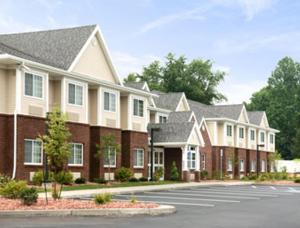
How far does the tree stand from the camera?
330ft

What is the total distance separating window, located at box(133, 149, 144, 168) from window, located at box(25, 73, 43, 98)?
11407 millimetres

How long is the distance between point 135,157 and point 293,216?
78.7ft

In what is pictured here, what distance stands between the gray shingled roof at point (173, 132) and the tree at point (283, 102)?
47852 millimetres

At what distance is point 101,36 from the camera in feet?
126

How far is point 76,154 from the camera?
116 ft

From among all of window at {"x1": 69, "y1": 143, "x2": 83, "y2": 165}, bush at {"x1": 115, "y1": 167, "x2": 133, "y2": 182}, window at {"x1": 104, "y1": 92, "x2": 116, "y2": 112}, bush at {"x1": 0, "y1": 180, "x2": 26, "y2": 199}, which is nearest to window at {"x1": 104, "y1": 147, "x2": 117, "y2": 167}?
bush at {"x1": 115, "y1": 167, "x2": 133, "y2": 182}

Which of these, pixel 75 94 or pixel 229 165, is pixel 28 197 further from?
pixel 229 165

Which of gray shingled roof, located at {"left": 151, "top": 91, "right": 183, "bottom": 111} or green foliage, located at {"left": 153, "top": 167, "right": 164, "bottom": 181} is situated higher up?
gray shingled roof, located at {"left": 151, "top": 91, "right": 183, "bottom": 111}

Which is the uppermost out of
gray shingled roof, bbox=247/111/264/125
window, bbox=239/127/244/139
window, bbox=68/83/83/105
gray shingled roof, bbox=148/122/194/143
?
gray shingled roof, bbox=247/111/264/125

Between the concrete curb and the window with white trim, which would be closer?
the concrete curb

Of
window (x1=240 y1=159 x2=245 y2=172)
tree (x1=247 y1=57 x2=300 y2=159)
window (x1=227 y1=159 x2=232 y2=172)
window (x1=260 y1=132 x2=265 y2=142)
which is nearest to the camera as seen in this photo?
window (x1=227 y1=159 x2=232 y2=172)

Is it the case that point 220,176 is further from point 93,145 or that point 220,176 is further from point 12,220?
point 12,220

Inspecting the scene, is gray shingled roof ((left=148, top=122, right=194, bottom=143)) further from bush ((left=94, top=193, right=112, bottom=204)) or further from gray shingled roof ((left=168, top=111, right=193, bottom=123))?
bush ((left=94, top=193, right=112, bottom=204))

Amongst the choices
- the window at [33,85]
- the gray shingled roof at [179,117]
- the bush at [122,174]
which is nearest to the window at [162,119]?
the gray shingled roof at [179,117]
